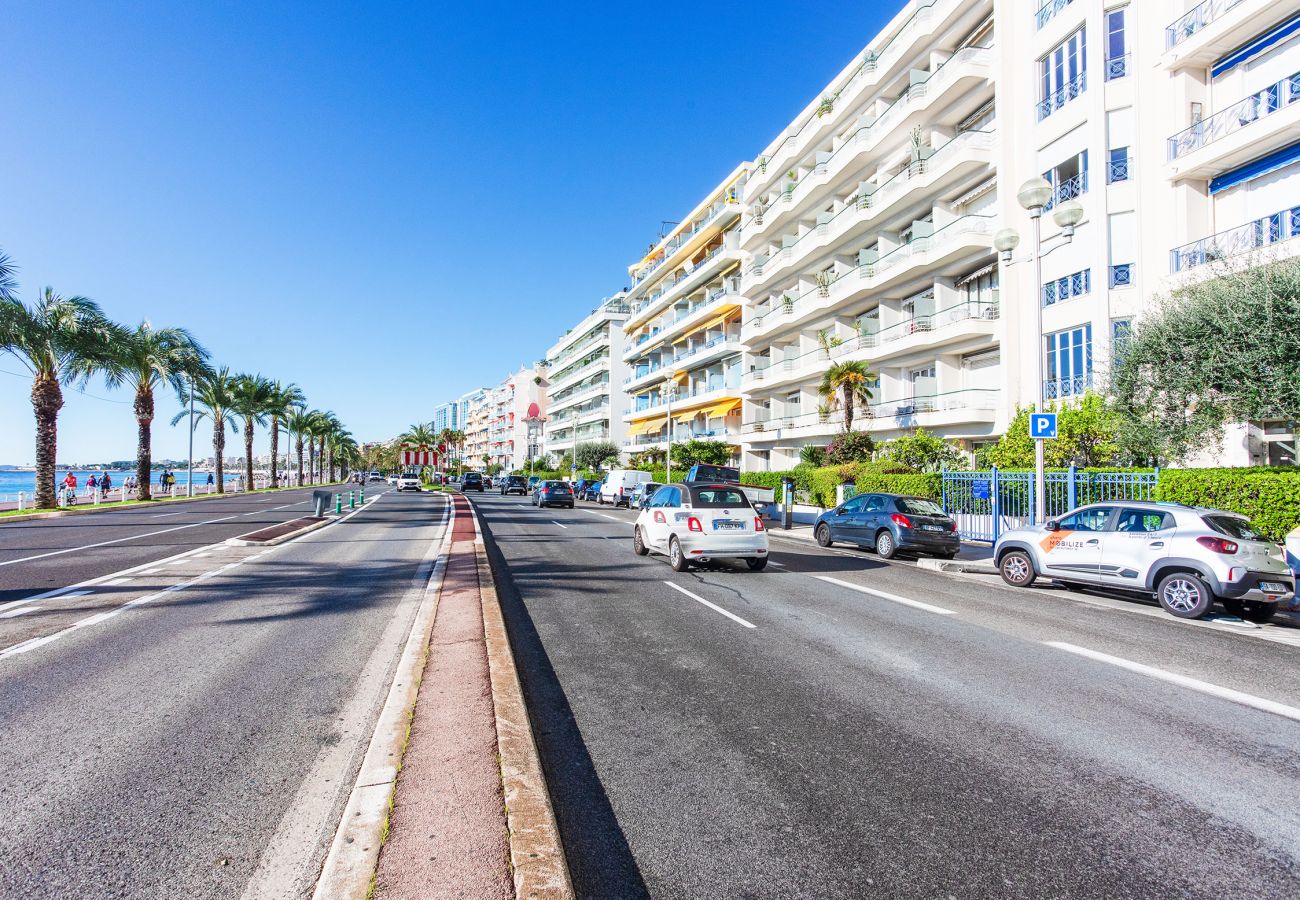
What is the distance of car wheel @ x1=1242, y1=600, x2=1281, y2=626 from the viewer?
891cm

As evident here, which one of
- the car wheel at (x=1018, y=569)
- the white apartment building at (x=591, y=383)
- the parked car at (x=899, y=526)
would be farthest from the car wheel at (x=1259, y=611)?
the white apartment building at (x=591, y=383)

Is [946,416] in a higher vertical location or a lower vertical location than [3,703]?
higher

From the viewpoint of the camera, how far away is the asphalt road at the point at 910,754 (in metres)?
2.91

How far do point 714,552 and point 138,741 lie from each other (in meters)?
8.83

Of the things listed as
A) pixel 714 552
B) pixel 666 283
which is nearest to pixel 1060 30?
pixel 714 552

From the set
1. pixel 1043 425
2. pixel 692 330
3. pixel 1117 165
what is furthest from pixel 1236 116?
pixel 692 330

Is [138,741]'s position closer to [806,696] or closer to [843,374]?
[806,696]

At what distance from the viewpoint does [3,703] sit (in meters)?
4.82

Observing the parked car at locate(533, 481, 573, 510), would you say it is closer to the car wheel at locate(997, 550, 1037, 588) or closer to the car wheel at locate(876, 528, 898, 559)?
the car wheel at locate(876, 528, 898, 559)

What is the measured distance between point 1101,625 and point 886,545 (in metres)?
6.90

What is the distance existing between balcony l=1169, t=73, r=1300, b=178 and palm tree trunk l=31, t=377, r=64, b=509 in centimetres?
4112

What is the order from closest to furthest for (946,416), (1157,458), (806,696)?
(806,696), (1157,458), (946,416)

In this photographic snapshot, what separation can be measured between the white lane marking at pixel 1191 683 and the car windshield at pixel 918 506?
822cm

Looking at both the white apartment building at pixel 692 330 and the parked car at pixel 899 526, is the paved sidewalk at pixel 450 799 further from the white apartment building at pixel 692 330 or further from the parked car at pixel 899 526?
the white apartment building at pixel 692 330
